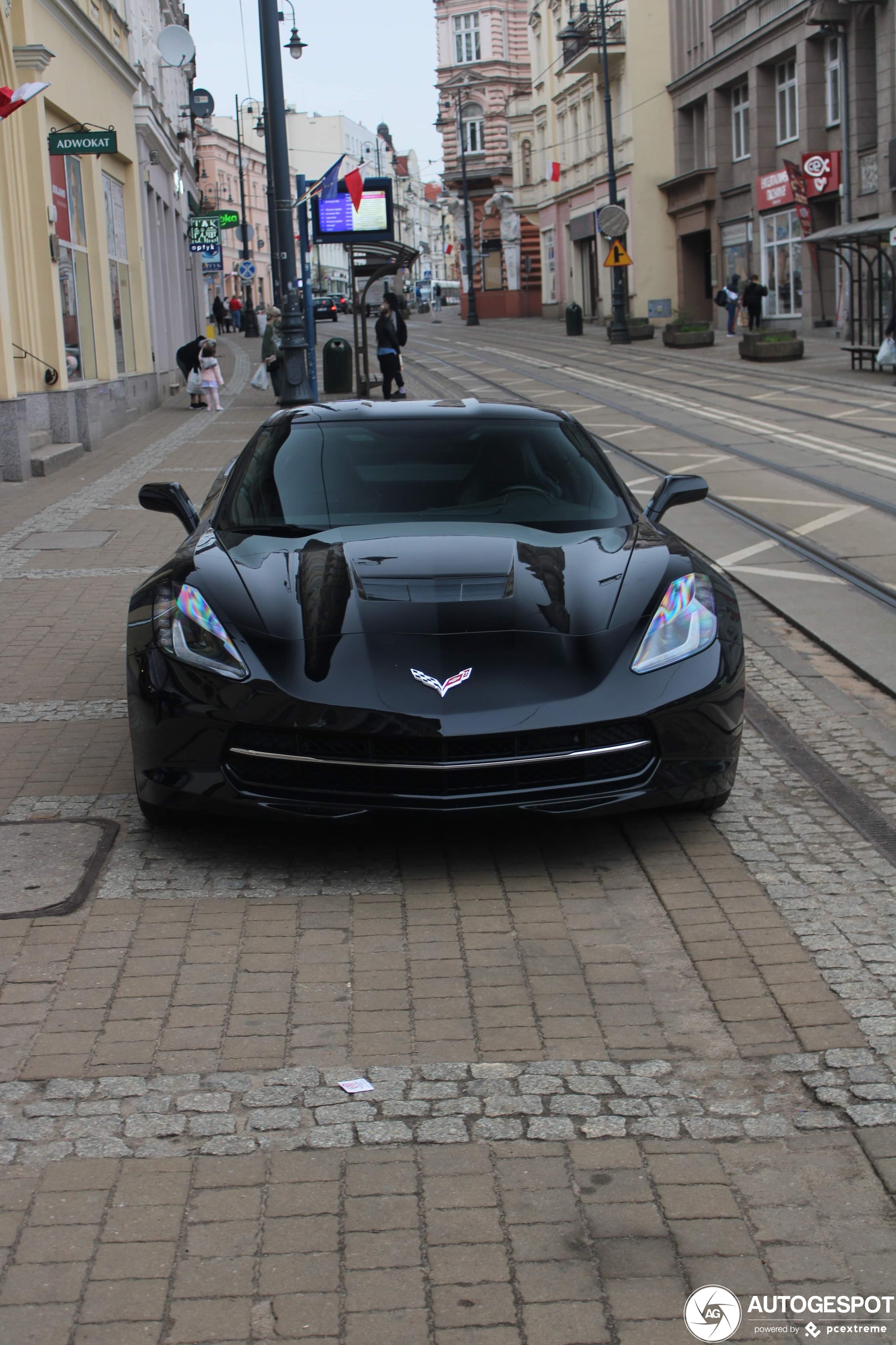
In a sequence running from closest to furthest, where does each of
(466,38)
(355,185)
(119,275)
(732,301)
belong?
(355,185) < (119,275) < (732,301) < (466,38)

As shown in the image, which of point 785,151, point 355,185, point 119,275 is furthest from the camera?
point 785,151

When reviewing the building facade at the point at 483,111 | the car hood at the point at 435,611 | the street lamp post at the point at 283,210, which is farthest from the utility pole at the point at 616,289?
the car hood at the point at 435,611

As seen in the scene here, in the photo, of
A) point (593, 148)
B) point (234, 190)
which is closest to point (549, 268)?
point (593, 148)

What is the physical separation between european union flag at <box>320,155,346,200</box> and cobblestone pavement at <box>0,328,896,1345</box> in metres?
19.8

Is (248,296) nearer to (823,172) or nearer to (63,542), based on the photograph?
(823,172)

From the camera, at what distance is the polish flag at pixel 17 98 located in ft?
46.4

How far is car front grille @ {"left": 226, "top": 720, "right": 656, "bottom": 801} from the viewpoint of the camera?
172 inches

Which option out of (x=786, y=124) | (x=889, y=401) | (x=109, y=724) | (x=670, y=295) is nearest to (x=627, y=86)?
(x=670, y=295)

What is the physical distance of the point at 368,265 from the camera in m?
26.5

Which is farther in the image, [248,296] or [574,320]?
[248,296]

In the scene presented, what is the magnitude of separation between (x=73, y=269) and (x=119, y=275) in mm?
5226

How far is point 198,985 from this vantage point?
3781 mm

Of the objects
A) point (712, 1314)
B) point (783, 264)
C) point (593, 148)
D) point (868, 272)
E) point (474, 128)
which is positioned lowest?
point (712, 1314)

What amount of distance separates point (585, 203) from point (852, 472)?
51230 mm
